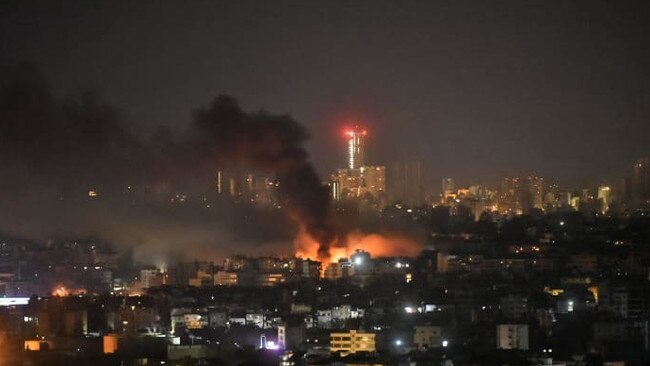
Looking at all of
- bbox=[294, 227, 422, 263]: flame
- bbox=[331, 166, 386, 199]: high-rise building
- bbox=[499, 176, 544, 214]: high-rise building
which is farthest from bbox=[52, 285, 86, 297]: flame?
bbox=[499, 176, 544, 214]: high-rise building

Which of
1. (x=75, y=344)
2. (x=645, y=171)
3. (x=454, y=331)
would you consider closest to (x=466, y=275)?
(x=454, y=331)

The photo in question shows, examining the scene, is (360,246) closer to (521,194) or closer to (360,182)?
(360,182)

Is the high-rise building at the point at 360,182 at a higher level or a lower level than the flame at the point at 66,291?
higher

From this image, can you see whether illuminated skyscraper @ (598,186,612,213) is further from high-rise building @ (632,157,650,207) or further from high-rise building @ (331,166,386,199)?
high-rise building @ (331,166,386,199)

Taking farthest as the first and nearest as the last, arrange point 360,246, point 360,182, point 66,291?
point 360,182
point 360,246
point 66,291

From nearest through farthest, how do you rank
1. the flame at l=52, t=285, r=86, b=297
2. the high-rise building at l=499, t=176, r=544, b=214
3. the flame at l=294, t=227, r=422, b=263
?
the flame at l=52, t=285, r=86, b=297
the flame at l=294, t=227, r=422, b=263
the high-rise building at l=499, t=176, r=544, b=214

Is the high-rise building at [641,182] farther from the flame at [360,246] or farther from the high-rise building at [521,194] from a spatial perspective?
the flame at [360,246]

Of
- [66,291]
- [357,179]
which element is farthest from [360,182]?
[66,291]

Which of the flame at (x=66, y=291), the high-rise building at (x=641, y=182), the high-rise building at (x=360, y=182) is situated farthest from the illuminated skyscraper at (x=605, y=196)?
the flame at (x=66, y=291)
